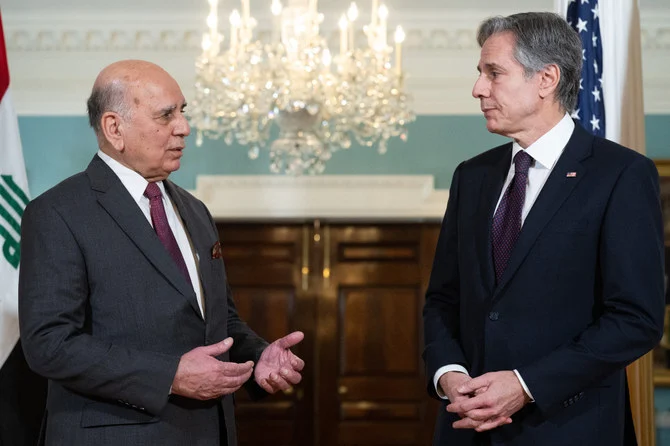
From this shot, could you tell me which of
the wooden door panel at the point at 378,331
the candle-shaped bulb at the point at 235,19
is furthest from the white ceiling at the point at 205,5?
the wooden door panel at the point at 378,331

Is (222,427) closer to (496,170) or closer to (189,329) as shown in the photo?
(189,329)

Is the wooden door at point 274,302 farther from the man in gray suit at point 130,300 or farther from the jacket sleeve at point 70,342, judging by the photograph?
the jacket sleeve at point 70,342

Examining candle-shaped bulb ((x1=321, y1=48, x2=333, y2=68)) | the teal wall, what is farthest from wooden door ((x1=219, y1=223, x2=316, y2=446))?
candle-shaped bulb ((x1=321, y1=48, x2=333, y2=68))

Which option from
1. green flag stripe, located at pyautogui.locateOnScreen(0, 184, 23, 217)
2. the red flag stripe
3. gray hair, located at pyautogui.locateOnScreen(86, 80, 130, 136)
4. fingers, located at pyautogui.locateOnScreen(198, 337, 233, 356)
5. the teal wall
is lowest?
fingers, located at pyautogui.locateOnScreen(198, 337, 233, 356)

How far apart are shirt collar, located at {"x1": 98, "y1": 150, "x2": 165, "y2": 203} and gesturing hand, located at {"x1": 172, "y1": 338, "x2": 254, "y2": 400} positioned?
1.40 feet

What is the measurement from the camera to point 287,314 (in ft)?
18.7

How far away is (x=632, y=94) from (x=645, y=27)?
9.92 ft

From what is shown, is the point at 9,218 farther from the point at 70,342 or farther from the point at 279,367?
the point at 279,367

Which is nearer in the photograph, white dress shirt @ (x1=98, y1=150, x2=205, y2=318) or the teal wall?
white dress shirt @ (x1=98, y1=150, x2=205, y2=318)

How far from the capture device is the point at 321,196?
5.51 meters

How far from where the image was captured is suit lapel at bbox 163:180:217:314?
2117mm

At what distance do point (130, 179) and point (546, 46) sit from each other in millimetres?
1022

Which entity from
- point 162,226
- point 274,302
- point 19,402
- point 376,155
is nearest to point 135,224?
point 162,226

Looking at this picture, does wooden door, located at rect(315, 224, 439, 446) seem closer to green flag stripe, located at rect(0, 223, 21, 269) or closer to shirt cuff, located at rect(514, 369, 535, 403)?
green flag stripe, located at rect(0, 223, 21, 269)
